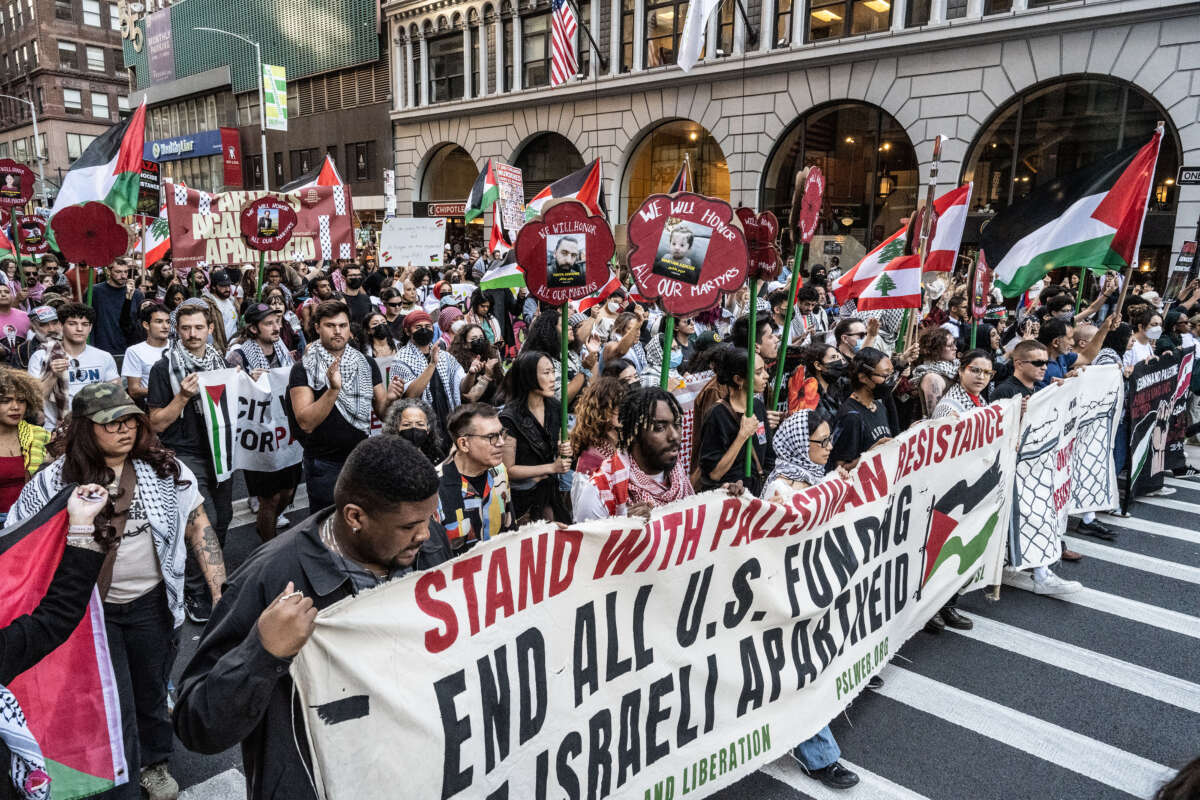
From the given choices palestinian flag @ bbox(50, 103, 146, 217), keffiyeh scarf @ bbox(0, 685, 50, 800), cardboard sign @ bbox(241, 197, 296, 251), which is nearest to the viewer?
keffiyeh scarf @ bbox(0, 685, 50, 800)

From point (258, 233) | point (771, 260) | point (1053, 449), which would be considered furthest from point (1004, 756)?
point (258, 233)

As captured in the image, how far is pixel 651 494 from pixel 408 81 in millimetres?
34727

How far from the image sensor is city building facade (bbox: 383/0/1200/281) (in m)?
18.1

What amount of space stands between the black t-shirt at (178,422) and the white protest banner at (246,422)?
0.06 metres

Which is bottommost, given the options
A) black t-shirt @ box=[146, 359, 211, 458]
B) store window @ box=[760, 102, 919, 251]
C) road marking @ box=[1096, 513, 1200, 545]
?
road marking @ box=[1096, 513, 1200, 545]

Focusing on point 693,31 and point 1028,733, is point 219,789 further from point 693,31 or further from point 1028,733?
point 693,31

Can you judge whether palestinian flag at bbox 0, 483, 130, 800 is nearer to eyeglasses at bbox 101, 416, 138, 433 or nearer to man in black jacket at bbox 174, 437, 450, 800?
eyeglasses at bbox 101, 416, 138, 433

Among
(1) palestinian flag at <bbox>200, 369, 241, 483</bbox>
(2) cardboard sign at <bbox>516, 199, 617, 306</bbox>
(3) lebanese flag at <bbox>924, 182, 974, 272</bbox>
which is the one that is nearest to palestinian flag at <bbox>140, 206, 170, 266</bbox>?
(1) palestinian flag at <bbox>200, 369, 241, 483</bbox>

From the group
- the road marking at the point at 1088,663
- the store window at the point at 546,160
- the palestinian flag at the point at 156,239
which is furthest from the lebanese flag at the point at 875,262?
the store window at the point at 546,160

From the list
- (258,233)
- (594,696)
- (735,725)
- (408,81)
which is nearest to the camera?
(594,696)

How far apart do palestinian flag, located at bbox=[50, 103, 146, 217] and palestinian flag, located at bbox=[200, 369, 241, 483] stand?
4.44 metres

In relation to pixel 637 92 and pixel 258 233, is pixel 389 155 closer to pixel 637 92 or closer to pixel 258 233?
pixel 637 92

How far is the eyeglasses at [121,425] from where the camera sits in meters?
3.18

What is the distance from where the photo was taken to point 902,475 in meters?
4.32
